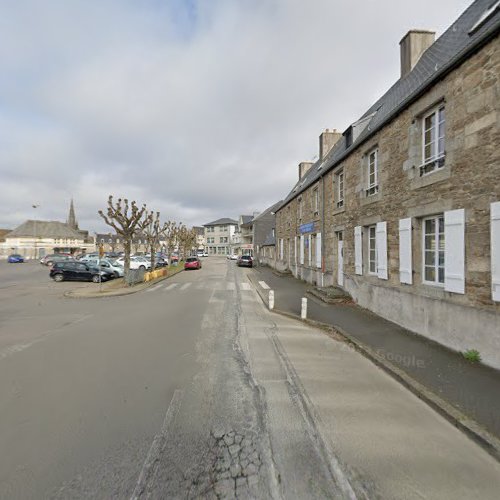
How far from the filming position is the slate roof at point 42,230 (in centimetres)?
6273

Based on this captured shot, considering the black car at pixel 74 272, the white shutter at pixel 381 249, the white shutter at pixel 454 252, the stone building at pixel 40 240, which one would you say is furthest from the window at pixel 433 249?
the stone building at pixel 40 240

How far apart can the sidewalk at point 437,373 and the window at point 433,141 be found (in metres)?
3.95

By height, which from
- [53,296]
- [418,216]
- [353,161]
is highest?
[353,161]

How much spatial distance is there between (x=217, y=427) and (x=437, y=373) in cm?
370

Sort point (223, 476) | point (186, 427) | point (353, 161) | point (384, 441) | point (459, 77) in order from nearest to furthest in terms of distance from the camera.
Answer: point (223, 476) → point (384, 441) → point (186, 427) → point (459, 77) → point (353, 161)

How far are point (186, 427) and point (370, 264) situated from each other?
8.16 m

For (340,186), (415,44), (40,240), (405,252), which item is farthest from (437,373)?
(40,240)

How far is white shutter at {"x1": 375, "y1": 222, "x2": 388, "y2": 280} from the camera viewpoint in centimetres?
814

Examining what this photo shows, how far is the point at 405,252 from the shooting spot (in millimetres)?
7160

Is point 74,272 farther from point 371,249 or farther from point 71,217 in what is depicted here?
point 71,217

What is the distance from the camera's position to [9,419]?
10.8ft

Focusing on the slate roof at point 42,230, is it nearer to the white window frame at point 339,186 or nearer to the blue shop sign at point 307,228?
the blue shop sign at point 307,228

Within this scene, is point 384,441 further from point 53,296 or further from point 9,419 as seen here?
point 53,296

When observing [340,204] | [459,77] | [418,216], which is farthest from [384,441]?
[340,204]
